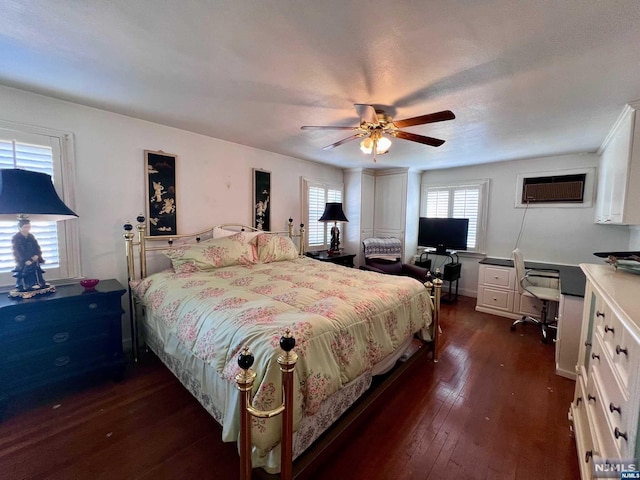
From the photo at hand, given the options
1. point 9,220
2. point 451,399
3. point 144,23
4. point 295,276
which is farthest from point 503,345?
point 9,220

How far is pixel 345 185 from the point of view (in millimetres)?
5391

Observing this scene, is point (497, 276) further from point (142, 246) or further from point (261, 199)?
point (142, 246)

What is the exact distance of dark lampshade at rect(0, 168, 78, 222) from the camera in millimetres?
1864

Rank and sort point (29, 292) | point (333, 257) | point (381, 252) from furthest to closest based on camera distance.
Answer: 1. point (381, 252)
2. point (333, 257)
3. point (29, 292)

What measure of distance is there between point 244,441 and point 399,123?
224 cm

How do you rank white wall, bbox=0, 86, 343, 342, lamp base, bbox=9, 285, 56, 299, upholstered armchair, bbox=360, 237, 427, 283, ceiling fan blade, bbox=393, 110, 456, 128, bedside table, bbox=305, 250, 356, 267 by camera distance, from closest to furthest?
ceiling fan blade, bbox=393, 110, 456, 128, lamp base, bbox=9, 285, 56, 299, white wall, bbox=0, 86, 343, 342, bedside table, bbox=305, 250, 356, 267, upholstered armchair, bbox=360, 237, 427, 283

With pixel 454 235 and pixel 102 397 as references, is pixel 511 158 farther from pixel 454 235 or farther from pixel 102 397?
pixel 102 397

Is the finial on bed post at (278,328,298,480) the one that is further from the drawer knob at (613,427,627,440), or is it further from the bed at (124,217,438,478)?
the drawer knob at (613,427,627,440)

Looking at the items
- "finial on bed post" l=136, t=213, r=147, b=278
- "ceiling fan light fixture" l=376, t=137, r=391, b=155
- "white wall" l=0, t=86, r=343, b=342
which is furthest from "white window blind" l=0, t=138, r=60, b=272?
"ceiling fan light fixture" l=376, t=137, r=391, b=155

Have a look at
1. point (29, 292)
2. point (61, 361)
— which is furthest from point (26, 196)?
point (61, 361)

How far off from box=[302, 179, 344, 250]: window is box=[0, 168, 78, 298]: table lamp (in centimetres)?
313

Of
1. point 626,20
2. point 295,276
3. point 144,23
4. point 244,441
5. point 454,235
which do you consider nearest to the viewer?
point 244,441

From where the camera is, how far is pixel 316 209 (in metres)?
4.84

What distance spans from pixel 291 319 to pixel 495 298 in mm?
3759
